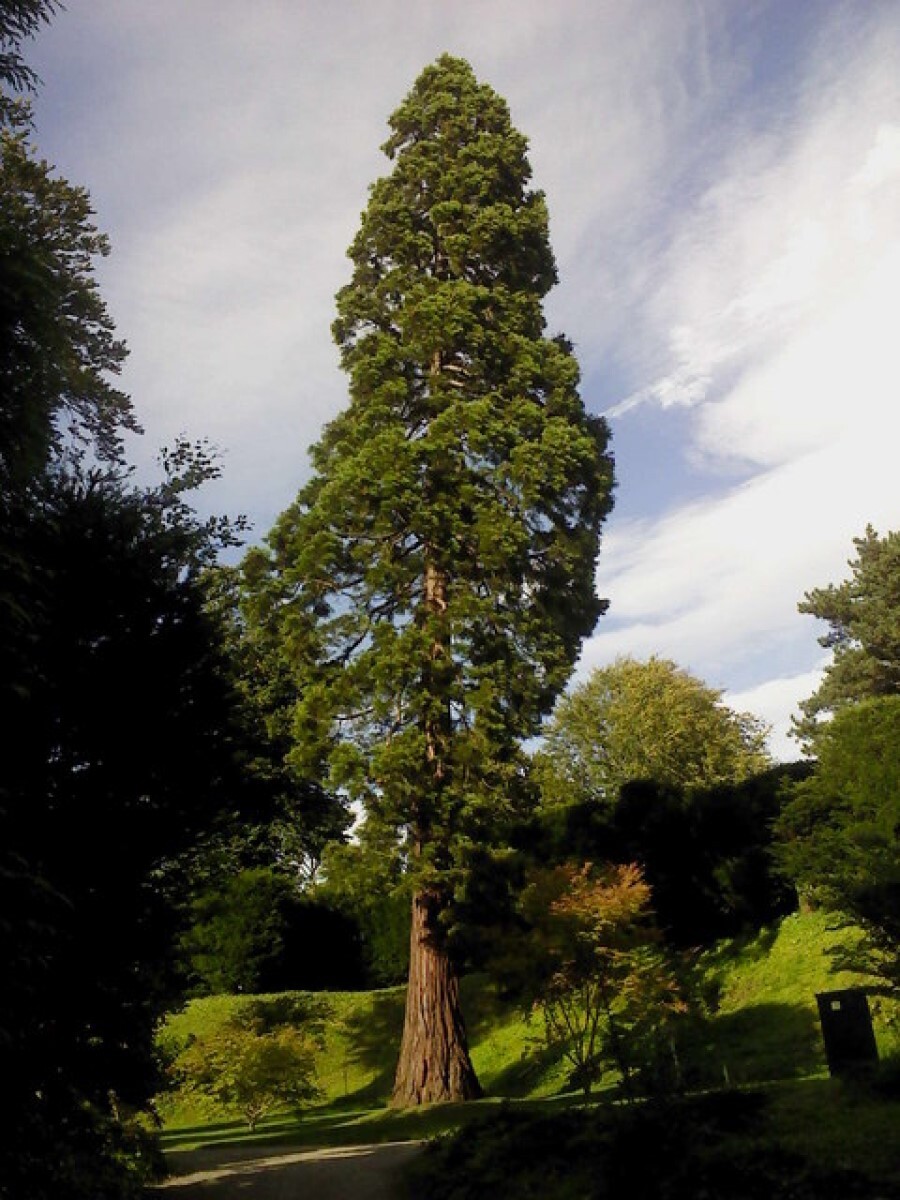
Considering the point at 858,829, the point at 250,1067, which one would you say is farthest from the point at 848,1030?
the point at 250,1067

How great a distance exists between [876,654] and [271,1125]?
2718 centimetres

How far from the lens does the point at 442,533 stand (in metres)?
15.7

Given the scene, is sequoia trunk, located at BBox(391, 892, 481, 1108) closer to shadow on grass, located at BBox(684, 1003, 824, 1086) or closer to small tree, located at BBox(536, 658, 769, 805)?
shadow on grass, located at BBox(684, 1003, 824, 1086)

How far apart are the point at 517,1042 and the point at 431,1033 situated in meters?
4.60

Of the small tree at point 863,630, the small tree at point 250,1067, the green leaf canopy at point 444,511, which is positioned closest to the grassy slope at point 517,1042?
the small tree at point 250,1067

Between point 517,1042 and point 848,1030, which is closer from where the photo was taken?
point 848,1030

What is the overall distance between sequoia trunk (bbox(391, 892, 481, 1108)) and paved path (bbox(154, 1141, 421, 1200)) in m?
3.04

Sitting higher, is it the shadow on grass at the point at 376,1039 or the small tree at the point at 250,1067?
the small tree at the point at 250,1067

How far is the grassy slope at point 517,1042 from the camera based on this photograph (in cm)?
1252

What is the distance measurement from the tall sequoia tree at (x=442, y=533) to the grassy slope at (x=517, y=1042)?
2115 mm

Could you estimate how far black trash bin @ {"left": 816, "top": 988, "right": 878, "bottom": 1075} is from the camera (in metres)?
8.09

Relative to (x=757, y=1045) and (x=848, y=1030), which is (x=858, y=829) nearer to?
(x=848, y=1030)

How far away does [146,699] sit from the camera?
27.4 feet

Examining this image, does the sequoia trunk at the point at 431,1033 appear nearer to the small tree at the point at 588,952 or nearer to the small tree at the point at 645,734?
the small tree at the point at 588,952
